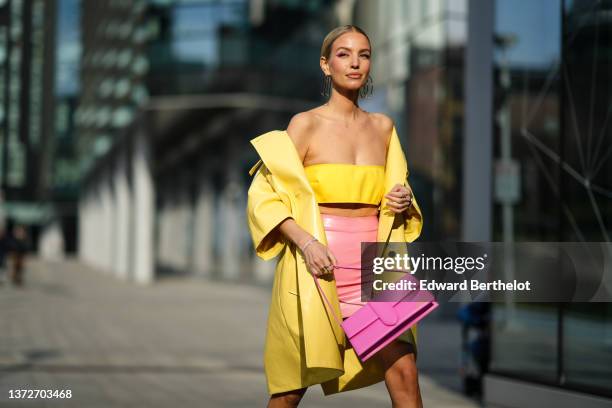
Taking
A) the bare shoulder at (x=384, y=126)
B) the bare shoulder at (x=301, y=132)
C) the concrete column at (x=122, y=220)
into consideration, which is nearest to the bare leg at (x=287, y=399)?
the bare shoulder at (x=301, y=132)

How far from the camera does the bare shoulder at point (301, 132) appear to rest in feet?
11.6

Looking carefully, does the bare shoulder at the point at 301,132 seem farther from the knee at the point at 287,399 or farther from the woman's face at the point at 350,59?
the knee at the point at 287,399

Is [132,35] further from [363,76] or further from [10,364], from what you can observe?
[363,76]

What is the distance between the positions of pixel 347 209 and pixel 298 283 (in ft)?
1.15

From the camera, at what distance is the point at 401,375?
3414mm

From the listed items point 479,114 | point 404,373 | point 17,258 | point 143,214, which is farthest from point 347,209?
point 143,214

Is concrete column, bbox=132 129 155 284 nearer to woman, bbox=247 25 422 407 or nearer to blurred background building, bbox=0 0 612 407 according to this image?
blurred background building, bbox=0 0 612 407

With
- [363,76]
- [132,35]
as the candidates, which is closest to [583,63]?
[363,76]

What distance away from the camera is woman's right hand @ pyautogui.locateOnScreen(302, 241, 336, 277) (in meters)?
3.27

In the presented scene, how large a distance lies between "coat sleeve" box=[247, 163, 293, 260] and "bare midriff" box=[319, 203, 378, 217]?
0.14m

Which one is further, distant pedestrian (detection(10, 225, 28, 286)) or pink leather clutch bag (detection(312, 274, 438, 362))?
distant pedestrian (detection(10, 225, 28, 286))

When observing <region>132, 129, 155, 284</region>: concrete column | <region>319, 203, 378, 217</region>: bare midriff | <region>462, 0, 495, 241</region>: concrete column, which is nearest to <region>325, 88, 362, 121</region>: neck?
<region>319, 203, 378, 217</region>: bare midriff

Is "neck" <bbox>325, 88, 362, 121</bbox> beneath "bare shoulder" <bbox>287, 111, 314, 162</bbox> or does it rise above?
above

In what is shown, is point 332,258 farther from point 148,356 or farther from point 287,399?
point 148,356
